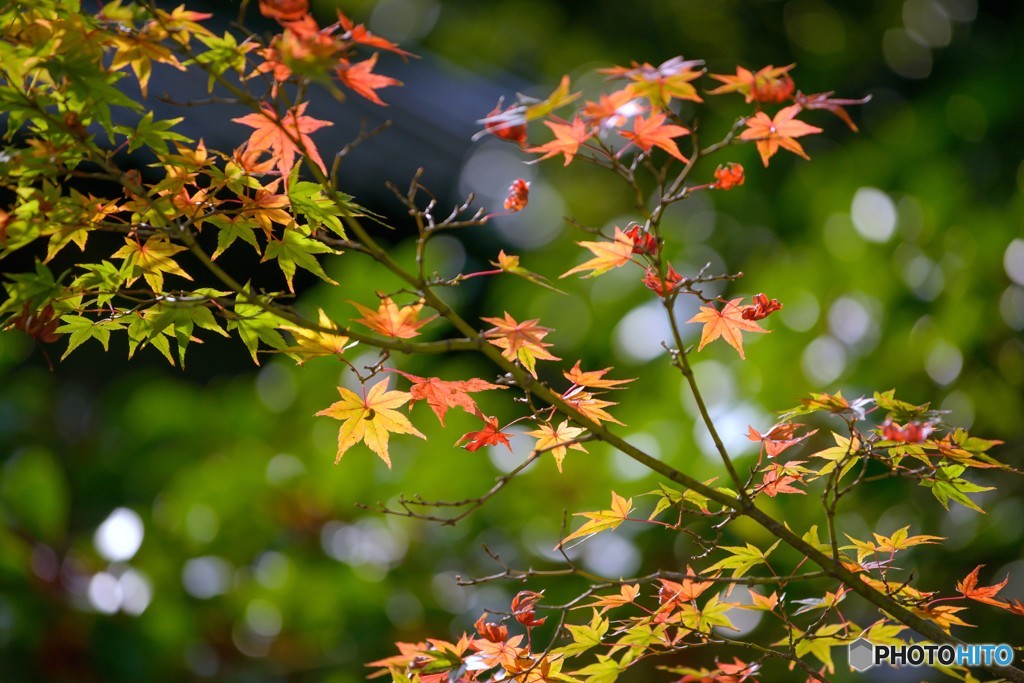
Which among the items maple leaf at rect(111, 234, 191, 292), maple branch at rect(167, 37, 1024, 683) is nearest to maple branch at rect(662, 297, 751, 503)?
maple branch at rect(167, 37, 1024, 683)

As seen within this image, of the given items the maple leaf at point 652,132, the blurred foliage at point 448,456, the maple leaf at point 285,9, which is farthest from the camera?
the blurred foliage at point 448,456

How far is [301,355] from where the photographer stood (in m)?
0.62

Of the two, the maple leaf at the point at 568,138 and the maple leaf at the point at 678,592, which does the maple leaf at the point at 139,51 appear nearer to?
the maple leaf at the point at 568,138

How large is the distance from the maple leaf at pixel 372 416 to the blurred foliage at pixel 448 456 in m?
1.20

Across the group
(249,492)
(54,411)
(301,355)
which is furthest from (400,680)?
(54,411)

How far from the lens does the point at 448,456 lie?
2.14 metres

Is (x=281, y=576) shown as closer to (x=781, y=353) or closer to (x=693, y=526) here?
(x=693, y=526)

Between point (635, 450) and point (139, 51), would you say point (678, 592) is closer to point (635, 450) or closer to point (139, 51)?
point (635, 450)

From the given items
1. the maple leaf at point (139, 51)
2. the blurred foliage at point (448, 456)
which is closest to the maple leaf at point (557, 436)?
the maple leaf at point (139, 51)

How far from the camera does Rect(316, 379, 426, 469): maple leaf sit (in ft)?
2.16

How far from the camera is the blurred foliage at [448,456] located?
1868mm

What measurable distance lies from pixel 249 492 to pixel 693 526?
0.93 meters

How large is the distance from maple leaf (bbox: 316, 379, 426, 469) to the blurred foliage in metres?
1.20

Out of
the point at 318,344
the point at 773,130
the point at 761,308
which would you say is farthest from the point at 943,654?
the point at 318,344
